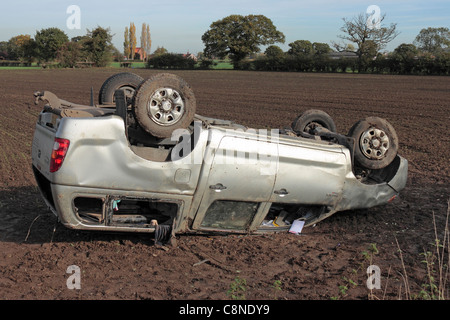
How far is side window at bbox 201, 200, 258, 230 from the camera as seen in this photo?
16.6 feet

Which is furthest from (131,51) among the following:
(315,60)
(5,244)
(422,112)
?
(5,244)

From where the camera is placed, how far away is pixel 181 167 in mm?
4777

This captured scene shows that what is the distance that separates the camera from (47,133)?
4895 mm

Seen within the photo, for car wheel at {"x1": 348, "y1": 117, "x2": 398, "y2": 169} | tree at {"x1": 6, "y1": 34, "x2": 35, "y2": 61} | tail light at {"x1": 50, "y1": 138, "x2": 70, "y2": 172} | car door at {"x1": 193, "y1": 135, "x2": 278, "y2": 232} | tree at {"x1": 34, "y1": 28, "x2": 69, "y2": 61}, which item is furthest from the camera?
tree at {"x1": 6, "y1": 34, "x2": 35, "y2": 61}

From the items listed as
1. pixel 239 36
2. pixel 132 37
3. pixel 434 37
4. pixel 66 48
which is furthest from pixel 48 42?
pixel 434 37

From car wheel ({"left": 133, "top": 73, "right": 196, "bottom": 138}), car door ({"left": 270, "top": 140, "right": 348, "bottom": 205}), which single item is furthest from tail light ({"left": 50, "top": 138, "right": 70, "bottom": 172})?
car door ({"left": 270, "top": 140, "right": 348, "bottom": 205})

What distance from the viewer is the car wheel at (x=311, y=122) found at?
6.39 m

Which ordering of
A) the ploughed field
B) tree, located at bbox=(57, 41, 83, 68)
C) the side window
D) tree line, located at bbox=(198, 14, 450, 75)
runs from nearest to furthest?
the ploughed field, the side window, tree line, located at bbox=(198, 14, 450, 75), tree, located at bbox=(57, 41, 83, 68)

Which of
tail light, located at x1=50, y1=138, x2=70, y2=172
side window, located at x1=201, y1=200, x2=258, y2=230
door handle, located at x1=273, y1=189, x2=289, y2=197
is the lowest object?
side window, located at x1=201, y1=200, x2=258, y2=230

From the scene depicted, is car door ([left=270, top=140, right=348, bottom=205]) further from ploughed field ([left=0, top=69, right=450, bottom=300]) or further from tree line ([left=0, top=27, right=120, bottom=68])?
tree line ([left=0, top=27, right=120, bottom=68])

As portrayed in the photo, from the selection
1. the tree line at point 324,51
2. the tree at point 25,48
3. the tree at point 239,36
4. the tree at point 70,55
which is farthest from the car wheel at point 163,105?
the tree at point 25,48

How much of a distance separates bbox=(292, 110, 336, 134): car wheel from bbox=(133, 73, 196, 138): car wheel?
199 centimetres
